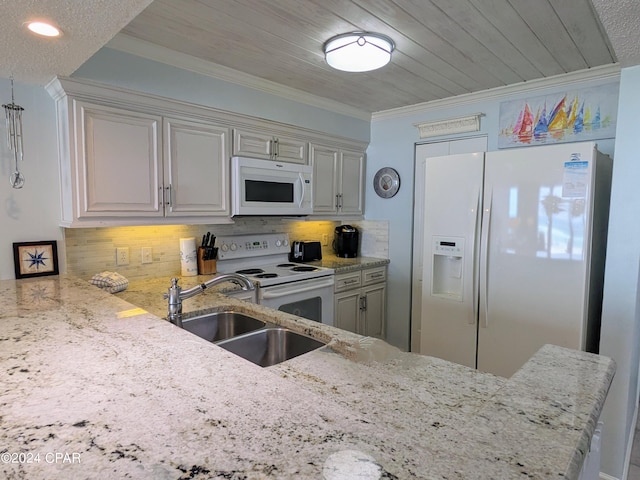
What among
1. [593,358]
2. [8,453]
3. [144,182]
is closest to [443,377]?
[593,358]

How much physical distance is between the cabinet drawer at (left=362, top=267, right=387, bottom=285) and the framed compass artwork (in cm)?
225

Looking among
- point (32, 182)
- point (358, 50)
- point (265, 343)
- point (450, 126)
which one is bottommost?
point (265, 343)

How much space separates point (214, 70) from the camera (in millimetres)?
2432

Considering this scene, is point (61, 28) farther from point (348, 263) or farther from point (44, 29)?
point (348, 263)

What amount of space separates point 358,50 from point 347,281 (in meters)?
1.79

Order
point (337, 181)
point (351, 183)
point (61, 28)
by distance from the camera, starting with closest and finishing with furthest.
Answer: point (61, 28)
point (337, 181)
point (351, 183)

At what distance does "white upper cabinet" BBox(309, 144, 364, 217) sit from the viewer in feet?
10.7

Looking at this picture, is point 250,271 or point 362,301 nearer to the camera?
point 250,271

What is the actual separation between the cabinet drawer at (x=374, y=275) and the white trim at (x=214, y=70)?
4.75ft

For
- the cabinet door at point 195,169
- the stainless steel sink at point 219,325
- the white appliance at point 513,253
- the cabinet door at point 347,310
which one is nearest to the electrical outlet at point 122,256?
the cabinet door at point 195,169

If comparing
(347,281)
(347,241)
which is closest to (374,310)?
(347,281)

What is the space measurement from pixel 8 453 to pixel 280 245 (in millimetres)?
2737

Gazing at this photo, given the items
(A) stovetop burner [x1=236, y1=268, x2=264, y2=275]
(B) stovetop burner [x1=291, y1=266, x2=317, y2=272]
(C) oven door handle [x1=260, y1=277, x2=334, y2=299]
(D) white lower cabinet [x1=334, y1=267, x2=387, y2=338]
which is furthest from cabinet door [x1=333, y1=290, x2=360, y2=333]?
(A) stovetop burner [x1=236, y1=268, x2=264, y2=275]

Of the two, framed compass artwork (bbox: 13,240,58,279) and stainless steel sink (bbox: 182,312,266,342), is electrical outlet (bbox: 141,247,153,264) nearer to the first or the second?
framed compass artwork (bbox: 13,240,58,279)
